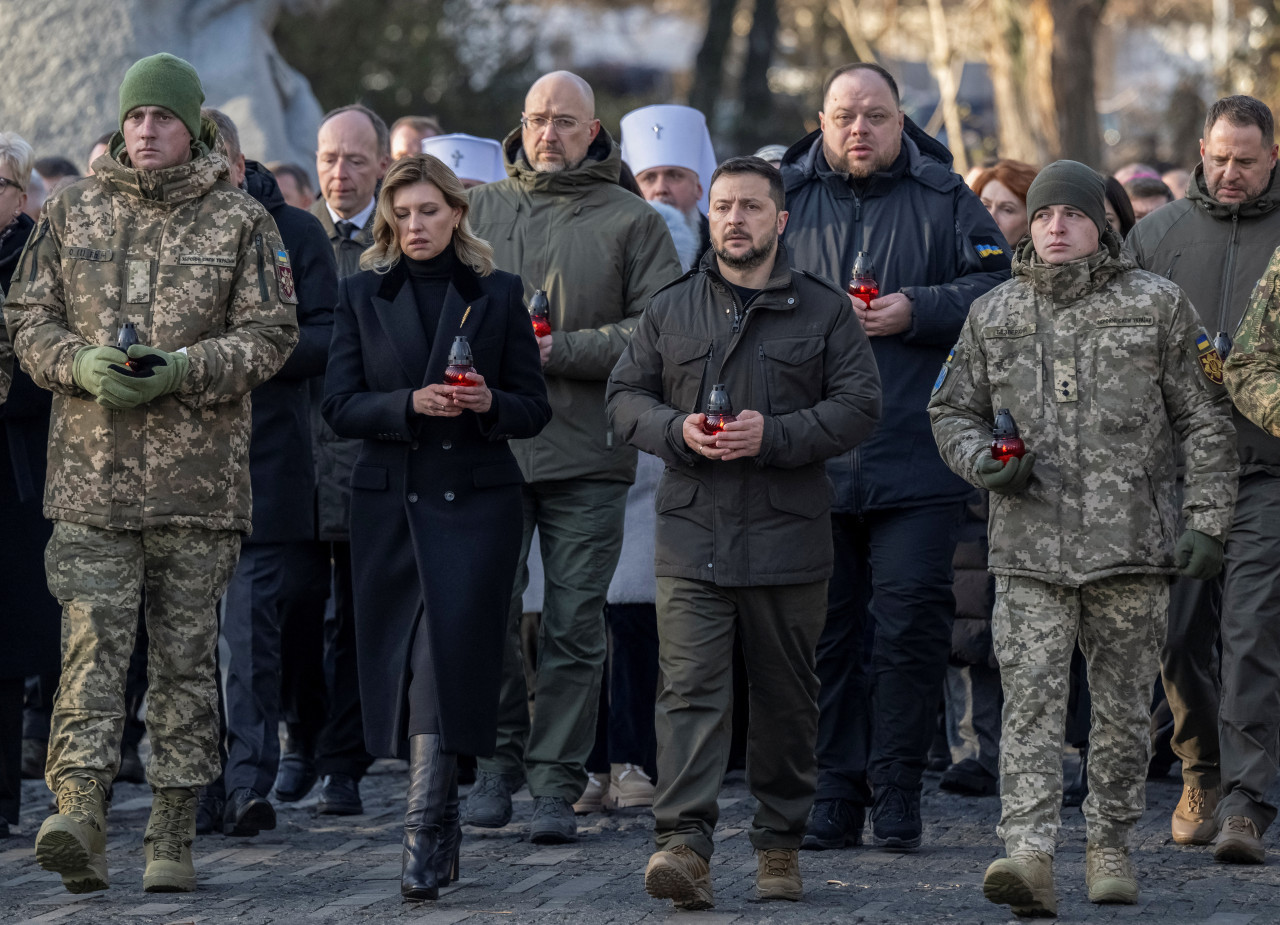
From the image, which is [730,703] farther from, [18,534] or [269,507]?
[18,534]

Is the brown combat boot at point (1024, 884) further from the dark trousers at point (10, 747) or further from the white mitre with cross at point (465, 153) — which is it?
the white mitre with cross at point (465, 153)

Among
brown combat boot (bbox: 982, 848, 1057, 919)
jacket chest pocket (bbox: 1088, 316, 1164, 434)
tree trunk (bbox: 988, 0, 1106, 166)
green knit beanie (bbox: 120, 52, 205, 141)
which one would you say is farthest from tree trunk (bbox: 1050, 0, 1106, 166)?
brown combat boot (bbox: 982, 848, 1057, 919)

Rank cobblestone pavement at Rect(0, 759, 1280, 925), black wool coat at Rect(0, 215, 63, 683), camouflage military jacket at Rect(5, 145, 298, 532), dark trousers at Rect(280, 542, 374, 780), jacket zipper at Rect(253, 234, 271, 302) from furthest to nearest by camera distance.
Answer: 1. dark trousers at Rect(280, 542, 374, 780)
2. black wool coat at Rect(0, 215, 63, 683)
3. jacket zipper at Rect(253, 234, 271, 302)
4. camouflage military jacket at Rect(5, 145, 298, 532)
5. cobblestone pavement at Rect(0, 759, 1280, 925)

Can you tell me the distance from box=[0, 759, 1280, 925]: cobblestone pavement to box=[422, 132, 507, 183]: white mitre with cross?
330 cm

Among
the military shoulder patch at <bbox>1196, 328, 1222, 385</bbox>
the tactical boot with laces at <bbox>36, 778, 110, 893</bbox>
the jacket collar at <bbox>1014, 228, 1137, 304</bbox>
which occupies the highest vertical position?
the jacket collar at <bbox>1014, 228, 1137, 304</bbox>

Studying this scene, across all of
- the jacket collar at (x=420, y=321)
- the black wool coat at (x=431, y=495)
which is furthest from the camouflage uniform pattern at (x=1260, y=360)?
the jacket collar at (x=420, y=321)

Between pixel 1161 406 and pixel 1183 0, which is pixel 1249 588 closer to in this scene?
pixel 1161 406

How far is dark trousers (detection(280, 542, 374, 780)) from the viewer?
7.72 m

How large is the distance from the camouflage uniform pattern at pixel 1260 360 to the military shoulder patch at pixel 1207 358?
0.11m

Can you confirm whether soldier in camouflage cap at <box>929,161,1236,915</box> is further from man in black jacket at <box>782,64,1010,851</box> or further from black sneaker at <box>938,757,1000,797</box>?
black sneaker at <box>938,757,1000,797</box>

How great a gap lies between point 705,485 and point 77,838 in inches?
82.4

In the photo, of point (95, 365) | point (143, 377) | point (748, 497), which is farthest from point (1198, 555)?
point (95, 365)

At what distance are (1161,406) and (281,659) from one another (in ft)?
12.3

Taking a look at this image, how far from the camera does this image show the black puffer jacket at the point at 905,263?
6.88 meters
